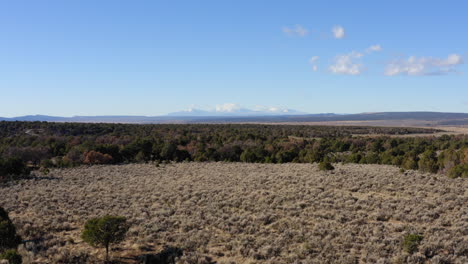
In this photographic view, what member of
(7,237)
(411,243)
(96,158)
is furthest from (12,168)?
(411,243)

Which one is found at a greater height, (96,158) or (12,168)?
(12,168)

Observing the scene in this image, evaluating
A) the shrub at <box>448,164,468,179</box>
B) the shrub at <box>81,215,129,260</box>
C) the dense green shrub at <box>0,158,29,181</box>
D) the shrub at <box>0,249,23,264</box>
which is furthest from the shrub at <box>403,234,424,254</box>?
the dense green shrub at <box>0,158,29,181</box>

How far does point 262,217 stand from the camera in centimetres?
1458

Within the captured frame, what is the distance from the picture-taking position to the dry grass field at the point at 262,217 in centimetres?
1077

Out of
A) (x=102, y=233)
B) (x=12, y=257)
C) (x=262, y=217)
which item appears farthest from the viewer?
(x=262, y=217)

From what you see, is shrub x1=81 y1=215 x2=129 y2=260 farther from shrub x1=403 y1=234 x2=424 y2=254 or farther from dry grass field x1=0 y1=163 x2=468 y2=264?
shrub x1=403 y1=234 x2=424 y2=254

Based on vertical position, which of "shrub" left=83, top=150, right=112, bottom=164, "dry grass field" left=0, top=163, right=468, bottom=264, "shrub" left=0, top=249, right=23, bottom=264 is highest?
"shrub" left=0, top=249, right=23, bottom=264

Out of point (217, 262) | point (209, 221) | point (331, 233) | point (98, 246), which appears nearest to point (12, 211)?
point (98, 246)

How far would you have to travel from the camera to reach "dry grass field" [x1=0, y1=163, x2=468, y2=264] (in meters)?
10.8

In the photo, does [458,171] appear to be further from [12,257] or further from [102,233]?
[12,257]

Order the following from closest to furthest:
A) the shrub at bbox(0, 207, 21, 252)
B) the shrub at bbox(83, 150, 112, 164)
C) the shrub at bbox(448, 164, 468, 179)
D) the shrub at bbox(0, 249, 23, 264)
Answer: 1. the shrub at bbox(0, 249, 23, 264)
2. the shrub at bbox(0, 207, 21, 252)
3. the shrub at bbox(448, 164, 468, 179)
4. the shrub at bbox(83, 150, 112, 164)

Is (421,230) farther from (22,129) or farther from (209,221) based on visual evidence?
(22,129)

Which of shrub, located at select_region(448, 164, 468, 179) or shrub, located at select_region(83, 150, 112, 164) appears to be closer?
shrub, located at select_region(448, 164, 468, 179)

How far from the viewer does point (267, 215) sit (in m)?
14.9
